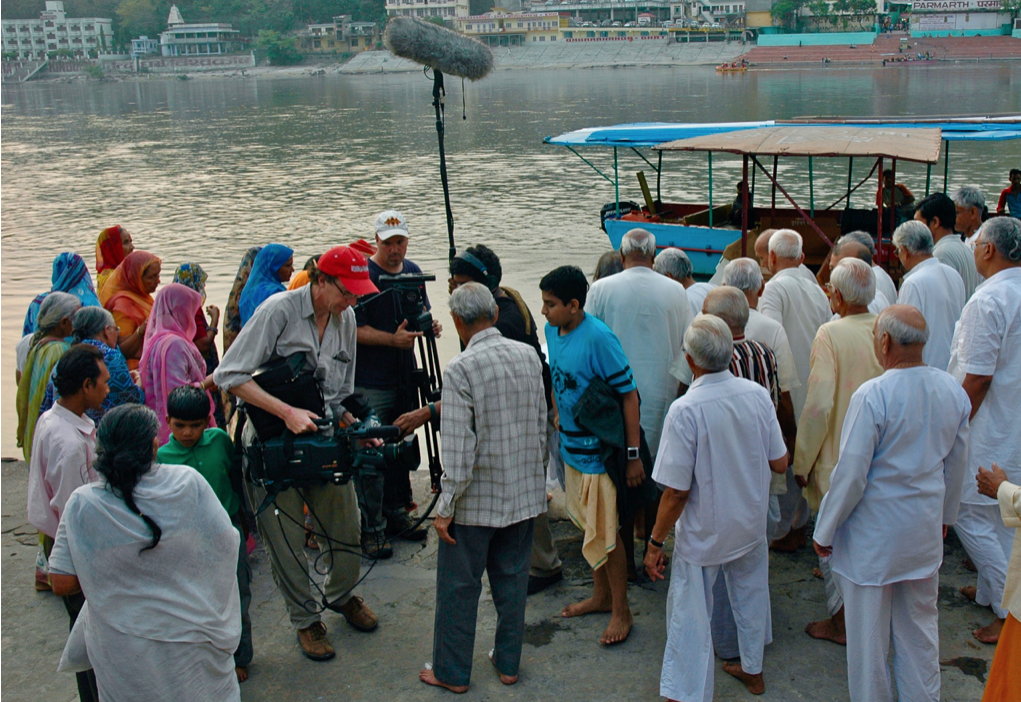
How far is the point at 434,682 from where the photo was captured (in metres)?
3.31

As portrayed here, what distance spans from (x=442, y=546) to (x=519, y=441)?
486mm

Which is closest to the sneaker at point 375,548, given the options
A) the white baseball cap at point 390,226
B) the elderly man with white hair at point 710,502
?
the white baseball cap at point 390,226

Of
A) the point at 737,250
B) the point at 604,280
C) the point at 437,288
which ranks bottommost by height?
the point at 437,288

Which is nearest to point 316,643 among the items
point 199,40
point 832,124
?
point 832,124

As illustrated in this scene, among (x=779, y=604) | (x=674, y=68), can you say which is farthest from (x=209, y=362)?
(x=674, y=68)

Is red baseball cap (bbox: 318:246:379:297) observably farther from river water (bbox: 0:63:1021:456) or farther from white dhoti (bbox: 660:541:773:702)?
river water (bbox: 0:63:1021:456)

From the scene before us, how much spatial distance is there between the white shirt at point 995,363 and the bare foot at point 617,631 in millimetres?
1477

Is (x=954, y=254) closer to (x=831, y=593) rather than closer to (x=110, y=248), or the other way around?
(x=831, y=593)

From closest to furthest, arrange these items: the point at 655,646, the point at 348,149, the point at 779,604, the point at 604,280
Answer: the point at 655,646, the point at 779,604, the point at 604,280, the point at 348,149

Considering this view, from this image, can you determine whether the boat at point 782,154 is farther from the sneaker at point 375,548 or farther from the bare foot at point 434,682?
the bare foot at point 434,682

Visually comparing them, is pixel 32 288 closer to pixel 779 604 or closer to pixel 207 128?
pixel 779 604

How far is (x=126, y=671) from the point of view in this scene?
2414 millimetres

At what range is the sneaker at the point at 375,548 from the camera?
13.9 feet

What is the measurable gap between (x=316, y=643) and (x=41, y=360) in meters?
1.71
